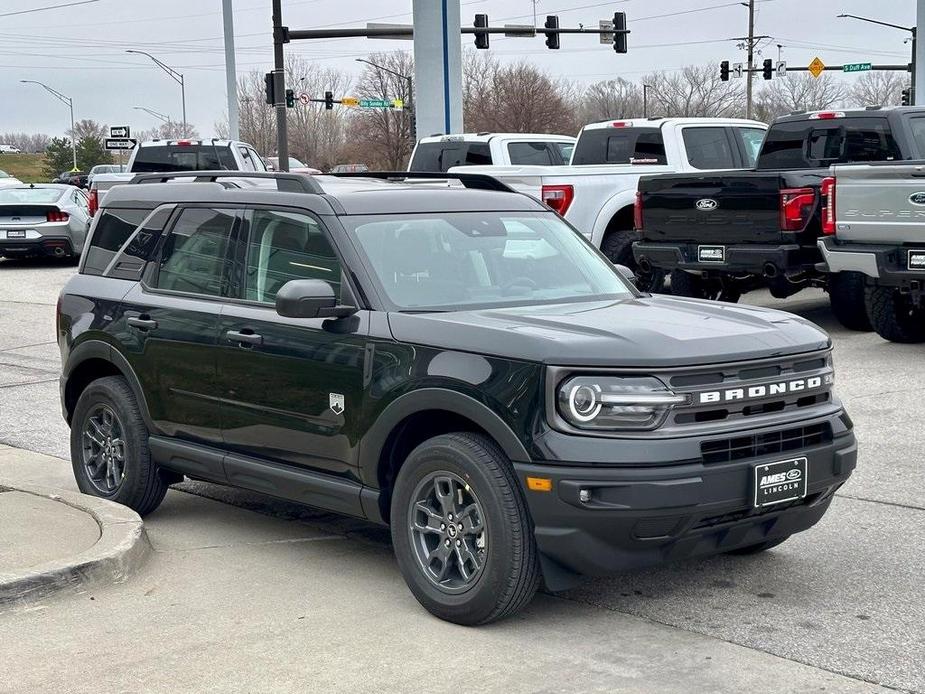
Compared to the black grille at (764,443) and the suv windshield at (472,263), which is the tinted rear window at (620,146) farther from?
the black grille at (764,443)

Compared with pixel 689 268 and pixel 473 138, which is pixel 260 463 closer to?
pixel 689 268

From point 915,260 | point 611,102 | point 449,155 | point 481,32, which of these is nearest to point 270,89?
point 481,32

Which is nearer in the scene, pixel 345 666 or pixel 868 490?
pixel 345 666

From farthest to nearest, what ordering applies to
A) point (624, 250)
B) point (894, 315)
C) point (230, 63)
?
point (230, 63)
point (624, 250)
point (894, 315)

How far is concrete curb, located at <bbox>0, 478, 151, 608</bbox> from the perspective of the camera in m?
5.61

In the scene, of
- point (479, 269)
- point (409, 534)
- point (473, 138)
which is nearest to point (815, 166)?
point (473, 138)

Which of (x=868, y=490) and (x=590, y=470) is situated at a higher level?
(x=590, y=470)

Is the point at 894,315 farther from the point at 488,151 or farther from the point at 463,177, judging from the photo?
the point at 488,151

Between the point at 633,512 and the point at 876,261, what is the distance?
7871mm

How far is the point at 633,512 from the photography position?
4852 mm

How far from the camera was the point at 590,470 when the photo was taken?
192 inches

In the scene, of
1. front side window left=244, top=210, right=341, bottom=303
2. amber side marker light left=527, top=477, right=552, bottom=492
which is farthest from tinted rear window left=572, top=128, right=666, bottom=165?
amber side marker light left=527, top=477, right=552, bottom=492

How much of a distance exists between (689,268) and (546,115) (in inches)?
2538

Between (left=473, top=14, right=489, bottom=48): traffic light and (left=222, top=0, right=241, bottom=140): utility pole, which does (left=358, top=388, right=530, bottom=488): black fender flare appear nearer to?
(left=222, top=0, right=241, bottom=140): utility pole
